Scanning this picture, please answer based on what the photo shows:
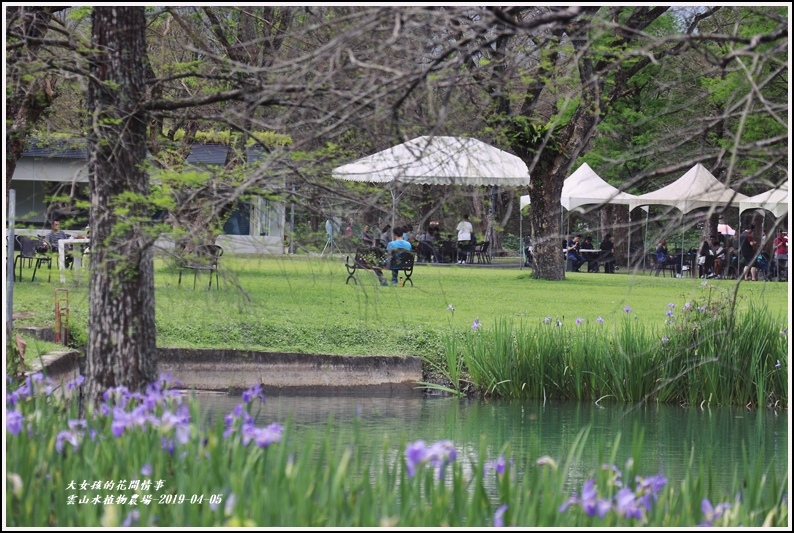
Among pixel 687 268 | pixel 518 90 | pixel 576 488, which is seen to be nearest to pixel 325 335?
pixel 576 488

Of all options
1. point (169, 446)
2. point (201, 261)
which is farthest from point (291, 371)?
point (169, 446)

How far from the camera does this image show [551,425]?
9820 millimetres

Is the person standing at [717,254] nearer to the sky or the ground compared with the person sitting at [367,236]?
nearer to the ground

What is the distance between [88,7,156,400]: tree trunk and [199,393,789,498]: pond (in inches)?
78.4

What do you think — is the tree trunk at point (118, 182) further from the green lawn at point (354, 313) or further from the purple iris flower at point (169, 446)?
the purple iris flower at point (169, 446)

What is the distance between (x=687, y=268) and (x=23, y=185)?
77.2 feet

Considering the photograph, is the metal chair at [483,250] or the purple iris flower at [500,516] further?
the metal chair at [483,250]

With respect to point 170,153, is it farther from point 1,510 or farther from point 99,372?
point 1,510

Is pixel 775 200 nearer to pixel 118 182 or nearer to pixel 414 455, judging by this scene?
pixel 118 182

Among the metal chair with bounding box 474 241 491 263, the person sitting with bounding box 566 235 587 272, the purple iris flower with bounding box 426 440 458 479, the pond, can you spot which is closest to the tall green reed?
the pond

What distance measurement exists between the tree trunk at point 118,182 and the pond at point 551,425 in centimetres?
199

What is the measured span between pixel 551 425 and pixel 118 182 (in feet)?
16.9

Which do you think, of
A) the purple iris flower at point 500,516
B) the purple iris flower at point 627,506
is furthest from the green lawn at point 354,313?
the purple iris flower at point 627,506

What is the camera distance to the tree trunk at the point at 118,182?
6.03 metres
